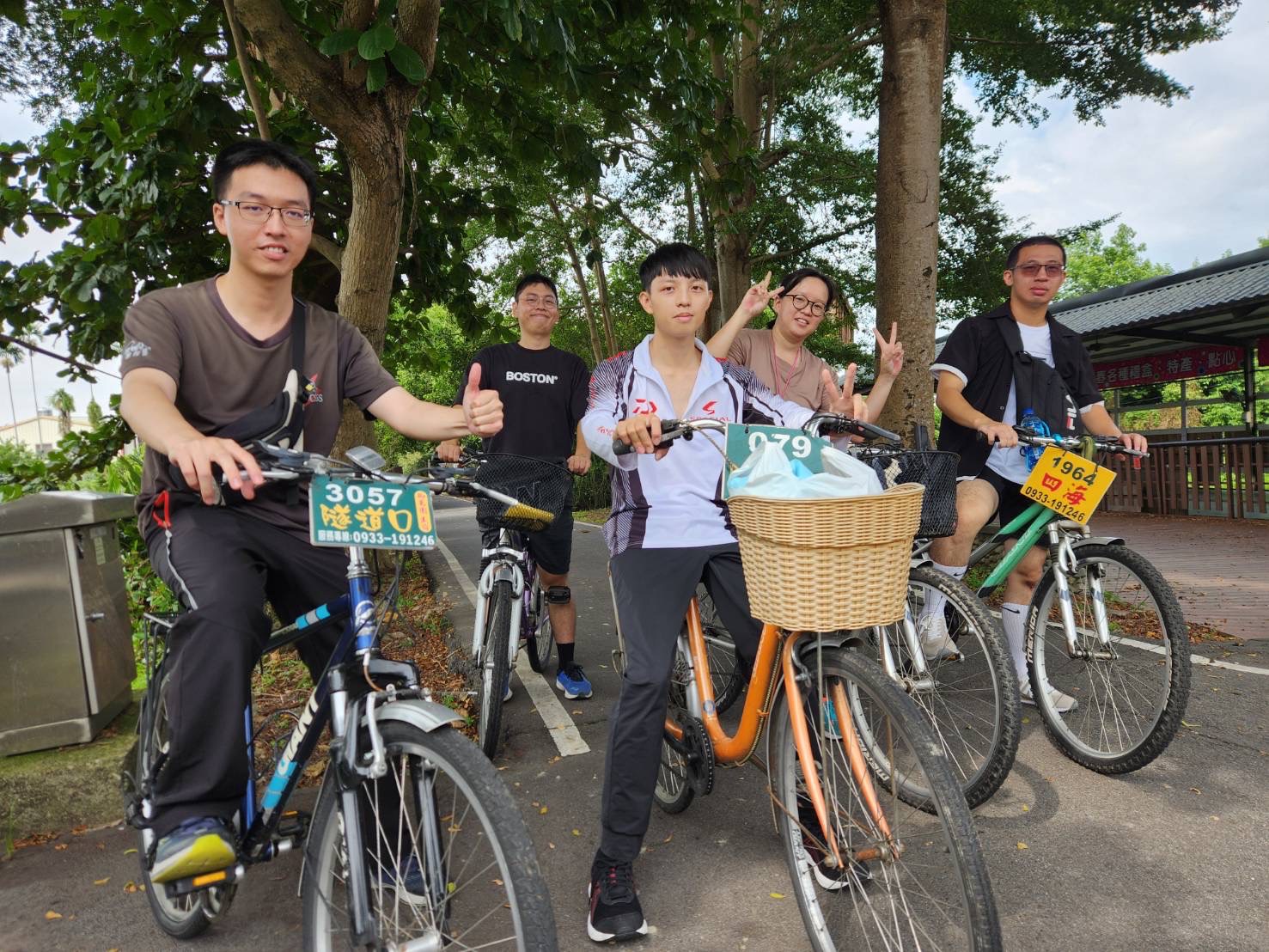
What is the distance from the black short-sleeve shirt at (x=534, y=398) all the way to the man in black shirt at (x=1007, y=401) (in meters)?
2.07

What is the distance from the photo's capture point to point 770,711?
242 centimetres

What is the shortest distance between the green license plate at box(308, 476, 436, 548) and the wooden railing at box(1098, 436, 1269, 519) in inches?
544

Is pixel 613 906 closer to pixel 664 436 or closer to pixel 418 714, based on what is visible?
pixel 418 714

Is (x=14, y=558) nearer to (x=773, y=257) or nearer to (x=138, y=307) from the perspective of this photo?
(x=138, y=307)

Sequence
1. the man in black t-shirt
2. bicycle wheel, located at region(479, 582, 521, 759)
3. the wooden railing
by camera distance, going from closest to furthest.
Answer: bicycle wheel, located at region(479, 582, 521, 759), the man in black t-shirt, the wooden railing

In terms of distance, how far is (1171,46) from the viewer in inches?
339

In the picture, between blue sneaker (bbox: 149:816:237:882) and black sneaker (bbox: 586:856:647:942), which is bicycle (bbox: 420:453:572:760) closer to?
black sneaker (bbox: 586:856:647:942)

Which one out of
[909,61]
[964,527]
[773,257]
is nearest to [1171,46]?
[909,61]

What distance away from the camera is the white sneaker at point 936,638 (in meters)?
3.29

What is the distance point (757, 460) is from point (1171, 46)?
370 inches

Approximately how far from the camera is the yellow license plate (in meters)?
3.44

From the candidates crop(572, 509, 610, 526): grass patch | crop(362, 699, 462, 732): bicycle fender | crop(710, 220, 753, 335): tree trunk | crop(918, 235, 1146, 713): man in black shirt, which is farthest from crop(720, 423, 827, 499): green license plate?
crop(572, 509, 610, 526): grass patch

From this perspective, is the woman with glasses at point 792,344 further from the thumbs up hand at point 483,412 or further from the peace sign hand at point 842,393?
the thumbs up hand at point 483,412

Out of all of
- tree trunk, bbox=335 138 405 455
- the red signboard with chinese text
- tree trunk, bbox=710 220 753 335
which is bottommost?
the red signboard with chinese text
